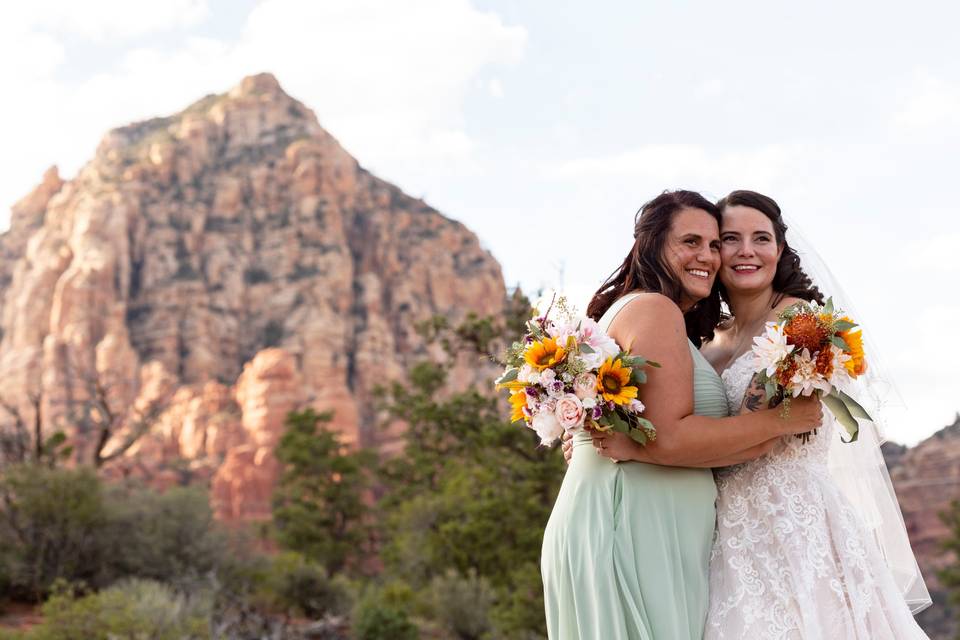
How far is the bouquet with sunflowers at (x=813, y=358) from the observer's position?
11.0ft

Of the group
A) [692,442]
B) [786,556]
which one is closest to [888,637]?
[786,556]

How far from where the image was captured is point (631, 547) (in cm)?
333

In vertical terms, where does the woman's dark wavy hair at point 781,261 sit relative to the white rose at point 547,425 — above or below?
above

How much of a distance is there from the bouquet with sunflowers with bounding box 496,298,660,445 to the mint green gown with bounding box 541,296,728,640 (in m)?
0.22

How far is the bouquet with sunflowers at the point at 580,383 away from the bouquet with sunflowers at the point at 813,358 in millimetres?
445

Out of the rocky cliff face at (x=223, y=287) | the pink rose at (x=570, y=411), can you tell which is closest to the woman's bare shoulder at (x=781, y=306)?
the pink rose at (x=570, y=411)

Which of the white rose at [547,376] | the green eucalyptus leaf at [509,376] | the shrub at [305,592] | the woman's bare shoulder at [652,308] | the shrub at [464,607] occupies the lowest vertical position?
the shrub at [464,607]

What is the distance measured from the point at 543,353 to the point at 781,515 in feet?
3.63

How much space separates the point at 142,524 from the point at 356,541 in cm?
2158

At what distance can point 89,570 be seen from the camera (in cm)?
1716

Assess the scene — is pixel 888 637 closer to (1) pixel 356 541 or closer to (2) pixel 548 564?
(2) pixel 548 564

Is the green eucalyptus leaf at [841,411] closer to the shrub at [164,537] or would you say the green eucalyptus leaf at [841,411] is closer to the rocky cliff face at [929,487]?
the shrub at [164,537]

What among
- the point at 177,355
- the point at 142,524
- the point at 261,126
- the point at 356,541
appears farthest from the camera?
the point at 261,126

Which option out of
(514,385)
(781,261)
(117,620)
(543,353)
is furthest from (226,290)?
(543,353)
